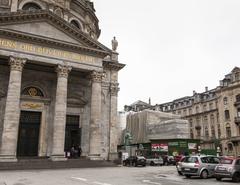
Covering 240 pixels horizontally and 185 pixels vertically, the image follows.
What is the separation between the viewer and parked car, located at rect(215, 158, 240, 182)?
16.8m

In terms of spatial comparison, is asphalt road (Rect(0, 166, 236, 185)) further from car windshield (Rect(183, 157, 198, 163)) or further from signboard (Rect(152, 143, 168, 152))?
signboard (Rect(152, 143, 168, 152))

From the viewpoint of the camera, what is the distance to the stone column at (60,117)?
2649 cm

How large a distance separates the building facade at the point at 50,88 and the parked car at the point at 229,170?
14134mm

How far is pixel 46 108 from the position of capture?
3081 centimetres

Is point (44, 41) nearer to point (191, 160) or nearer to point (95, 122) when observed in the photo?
point (95, 122)

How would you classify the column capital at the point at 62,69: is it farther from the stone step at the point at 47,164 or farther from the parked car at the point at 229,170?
the parked car at the point at 229,170

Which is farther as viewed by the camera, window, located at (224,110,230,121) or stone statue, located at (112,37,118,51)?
window, located at (224,110,230,121)

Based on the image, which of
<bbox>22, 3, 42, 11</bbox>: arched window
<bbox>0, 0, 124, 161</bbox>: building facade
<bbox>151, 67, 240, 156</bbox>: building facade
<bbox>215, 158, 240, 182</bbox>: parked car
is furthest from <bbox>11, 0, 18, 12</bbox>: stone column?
<bbox>151, 67, 240, 156</bbox>: building facade

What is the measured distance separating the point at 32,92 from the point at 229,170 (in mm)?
20934

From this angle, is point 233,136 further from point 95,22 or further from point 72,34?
point 72,34

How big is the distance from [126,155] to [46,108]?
11265 mm

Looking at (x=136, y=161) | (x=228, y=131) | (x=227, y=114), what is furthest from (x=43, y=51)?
(x=228, y=131)

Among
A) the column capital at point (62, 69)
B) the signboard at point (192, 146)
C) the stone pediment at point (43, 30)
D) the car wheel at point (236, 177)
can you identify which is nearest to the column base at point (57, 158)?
the column capital at point (62, 69)

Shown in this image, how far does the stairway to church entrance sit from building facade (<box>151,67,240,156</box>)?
3470cm
